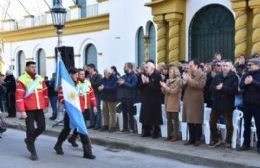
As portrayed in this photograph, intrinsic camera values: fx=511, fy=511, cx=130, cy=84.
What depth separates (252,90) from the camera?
986cm

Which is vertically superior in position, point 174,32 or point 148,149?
point 174,32

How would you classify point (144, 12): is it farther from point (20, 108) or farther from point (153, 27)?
point (20, 108)

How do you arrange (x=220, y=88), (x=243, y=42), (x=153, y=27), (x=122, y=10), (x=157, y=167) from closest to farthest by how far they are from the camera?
(x=157, y=167)
(x=220, y=88)
(x=243, y=42)
(x=153, y=27)
(x=122, y=10)

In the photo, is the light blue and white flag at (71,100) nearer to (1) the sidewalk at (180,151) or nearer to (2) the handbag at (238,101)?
(1) the sidewalk at (180,151)

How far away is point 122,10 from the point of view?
21828 millimetres

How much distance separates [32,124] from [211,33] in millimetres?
8848

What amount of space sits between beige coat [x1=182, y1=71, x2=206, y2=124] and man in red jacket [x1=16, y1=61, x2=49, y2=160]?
3.03 meters

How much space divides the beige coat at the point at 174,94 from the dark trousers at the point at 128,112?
1.68m

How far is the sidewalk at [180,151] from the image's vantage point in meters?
9.39

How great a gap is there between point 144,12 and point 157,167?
38.2ft

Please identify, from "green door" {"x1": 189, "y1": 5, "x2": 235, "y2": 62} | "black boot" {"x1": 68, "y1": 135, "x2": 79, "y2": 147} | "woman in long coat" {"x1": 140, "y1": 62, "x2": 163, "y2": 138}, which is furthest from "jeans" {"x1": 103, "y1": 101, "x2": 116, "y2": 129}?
"green door" {"x1": 189, "y1": 5, "x2": 235, "y2": 62}

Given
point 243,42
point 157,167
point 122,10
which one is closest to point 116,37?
point 122,10

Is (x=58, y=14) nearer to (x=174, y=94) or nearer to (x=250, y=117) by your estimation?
(x=174, y=94)

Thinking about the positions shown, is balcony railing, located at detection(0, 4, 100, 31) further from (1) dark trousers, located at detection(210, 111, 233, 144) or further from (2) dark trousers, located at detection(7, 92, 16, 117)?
(1) dark trousers, located at detection(210, 111, 233, 144)
